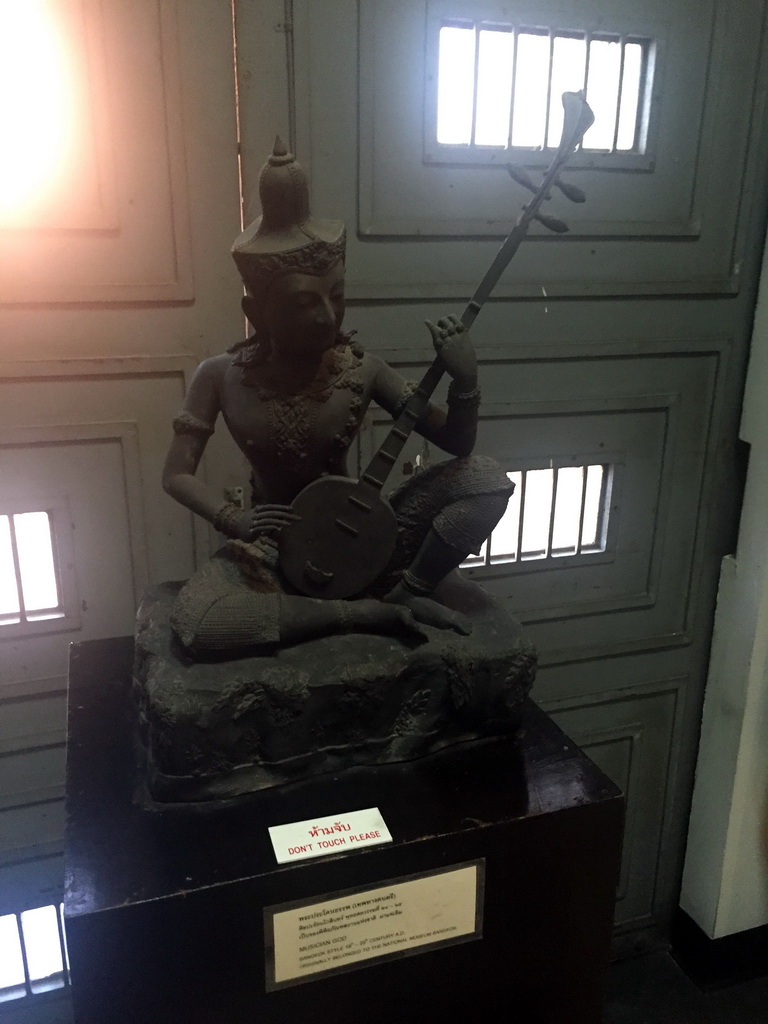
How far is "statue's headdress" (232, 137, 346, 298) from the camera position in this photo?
997 mm

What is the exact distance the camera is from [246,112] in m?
1.32

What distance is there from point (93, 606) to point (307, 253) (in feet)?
2.59

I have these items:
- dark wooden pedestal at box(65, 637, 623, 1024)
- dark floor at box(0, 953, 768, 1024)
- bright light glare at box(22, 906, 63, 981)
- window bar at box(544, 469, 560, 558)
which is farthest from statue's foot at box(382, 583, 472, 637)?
dark floor at box(0, 953, 768, 1024)

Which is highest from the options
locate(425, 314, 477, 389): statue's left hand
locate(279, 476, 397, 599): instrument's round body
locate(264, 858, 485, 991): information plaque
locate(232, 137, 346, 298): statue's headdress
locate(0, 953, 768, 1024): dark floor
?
locate(232, 137, 346, 298): statue's headdress

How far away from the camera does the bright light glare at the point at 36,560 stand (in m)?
1.43

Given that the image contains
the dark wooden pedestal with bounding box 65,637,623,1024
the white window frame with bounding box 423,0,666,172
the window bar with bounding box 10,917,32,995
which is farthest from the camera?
the window bar with bounding box 10,917,32,995

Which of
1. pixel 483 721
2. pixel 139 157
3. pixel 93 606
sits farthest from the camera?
pixel 93 606

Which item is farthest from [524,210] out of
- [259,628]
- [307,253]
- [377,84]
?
[259,628]

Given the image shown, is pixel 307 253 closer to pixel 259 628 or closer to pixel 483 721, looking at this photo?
pixel 259 628

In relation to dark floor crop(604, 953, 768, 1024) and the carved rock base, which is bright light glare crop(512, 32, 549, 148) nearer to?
the carved rock base

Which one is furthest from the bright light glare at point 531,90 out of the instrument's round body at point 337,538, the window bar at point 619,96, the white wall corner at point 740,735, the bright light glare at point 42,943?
the bright light glare at point 42,943

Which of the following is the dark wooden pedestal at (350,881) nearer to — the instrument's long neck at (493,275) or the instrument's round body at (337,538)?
the instrument's round body at (337,538)

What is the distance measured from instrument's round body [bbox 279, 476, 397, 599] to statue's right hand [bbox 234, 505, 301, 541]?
1 centimetres

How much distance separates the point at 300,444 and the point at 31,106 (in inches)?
26.6
